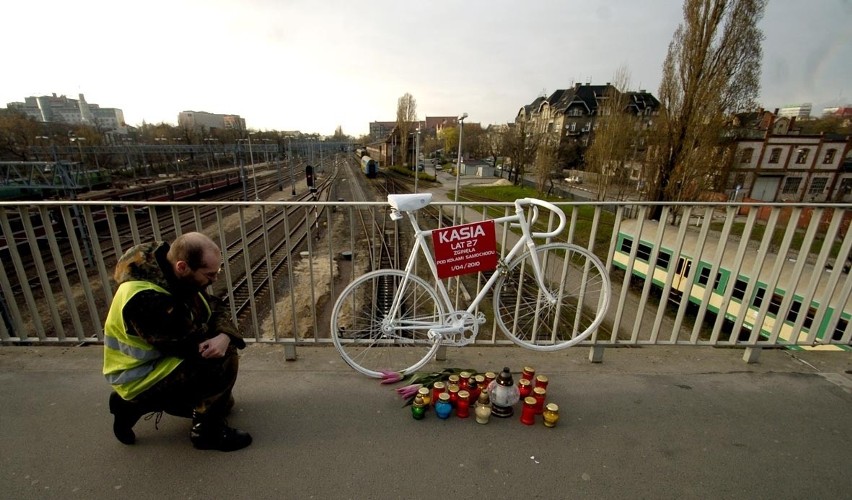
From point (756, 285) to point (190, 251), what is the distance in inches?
169

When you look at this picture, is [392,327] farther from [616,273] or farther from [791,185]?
[791,185]

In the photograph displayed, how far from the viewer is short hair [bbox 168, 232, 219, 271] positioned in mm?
1628

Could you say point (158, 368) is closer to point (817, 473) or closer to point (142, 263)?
point (142, 263)

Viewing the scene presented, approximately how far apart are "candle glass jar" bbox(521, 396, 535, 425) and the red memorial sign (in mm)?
801

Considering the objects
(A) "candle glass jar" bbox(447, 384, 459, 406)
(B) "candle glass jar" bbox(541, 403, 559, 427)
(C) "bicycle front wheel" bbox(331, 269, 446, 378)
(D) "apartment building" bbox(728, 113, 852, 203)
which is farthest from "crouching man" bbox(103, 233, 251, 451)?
(D) "apartment building" bbox(728, 113, 852, 203)

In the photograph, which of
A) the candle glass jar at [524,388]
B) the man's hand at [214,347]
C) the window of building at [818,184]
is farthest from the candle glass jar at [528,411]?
the window of building at [818,184]

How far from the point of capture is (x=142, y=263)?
163 centimetres

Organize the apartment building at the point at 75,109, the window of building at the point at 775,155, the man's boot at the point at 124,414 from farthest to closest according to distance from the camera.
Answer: the apartment building at the point at 75,109
the window of building at the point at 775,155
the man's boot at the point at 124,414

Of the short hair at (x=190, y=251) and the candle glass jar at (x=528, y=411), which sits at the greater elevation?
the short hair at (x=190, y=251)

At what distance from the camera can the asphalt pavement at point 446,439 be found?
66.2 inches

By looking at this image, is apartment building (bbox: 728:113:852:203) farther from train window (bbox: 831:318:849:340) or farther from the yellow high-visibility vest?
the yellow high-visibility vest

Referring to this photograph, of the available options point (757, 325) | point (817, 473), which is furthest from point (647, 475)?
point (757, 325)

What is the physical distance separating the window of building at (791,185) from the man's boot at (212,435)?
4196 centimetres

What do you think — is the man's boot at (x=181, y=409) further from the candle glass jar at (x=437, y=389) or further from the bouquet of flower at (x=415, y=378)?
the candle glass jar at (x=437, y=389)
